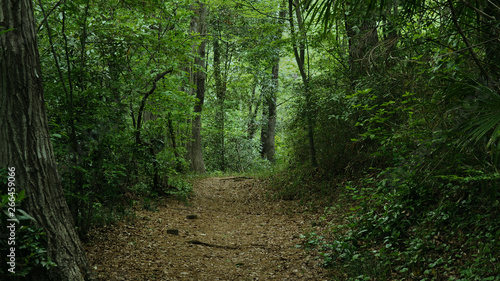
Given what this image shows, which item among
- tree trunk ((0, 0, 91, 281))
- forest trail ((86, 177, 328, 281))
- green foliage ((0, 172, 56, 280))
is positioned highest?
tree trunk ((0, 0, 91, 281))

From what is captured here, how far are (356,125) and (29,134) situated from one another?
4088 mm

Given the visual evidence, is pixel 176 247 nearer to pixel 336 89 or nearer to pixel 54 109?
pixel 54 109

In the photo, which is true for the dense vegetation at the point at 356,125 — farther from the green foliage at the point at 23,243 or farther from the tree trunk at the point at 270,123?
the tree trunk at the point at 270,123

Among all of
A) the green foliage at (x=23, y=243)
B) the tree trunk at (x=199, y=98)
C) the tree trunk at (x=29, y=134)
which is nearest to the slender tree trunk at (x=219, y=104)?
the tree trunk at (x=199, y=98)

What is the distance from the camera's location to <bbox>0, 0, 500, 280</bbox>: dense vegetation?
11.4 feet

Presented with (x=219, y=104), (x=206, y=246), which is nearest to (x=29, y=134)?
(x=206, y=246)

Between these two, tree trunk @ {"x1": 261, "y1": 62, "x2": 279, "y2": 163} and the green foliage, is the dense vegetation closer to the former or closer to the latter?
the green foliage

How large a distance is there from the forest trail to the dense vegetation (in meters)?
0.41

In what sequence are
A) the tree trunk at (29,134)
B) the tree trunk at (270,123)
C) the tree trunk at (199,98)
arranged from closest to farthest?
the tree trunk at (29,134)
the tree trunk at (199,98)
the tree trunk at (270,123)

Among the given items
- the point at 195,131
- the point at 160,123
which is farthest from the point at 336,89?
the point at 195,131

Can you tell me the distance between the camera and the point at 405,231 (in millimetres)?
4648

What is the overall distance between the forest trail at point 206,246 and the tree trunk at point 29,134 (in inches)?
41.0

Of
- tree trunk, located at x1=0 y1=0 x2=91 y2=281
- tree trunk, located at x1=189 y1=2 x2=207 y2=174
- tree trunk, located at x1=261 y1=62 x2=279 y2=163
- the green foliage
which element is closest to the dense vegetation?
the green foliage

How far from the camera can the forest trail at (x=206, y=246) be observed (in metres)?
4.93
